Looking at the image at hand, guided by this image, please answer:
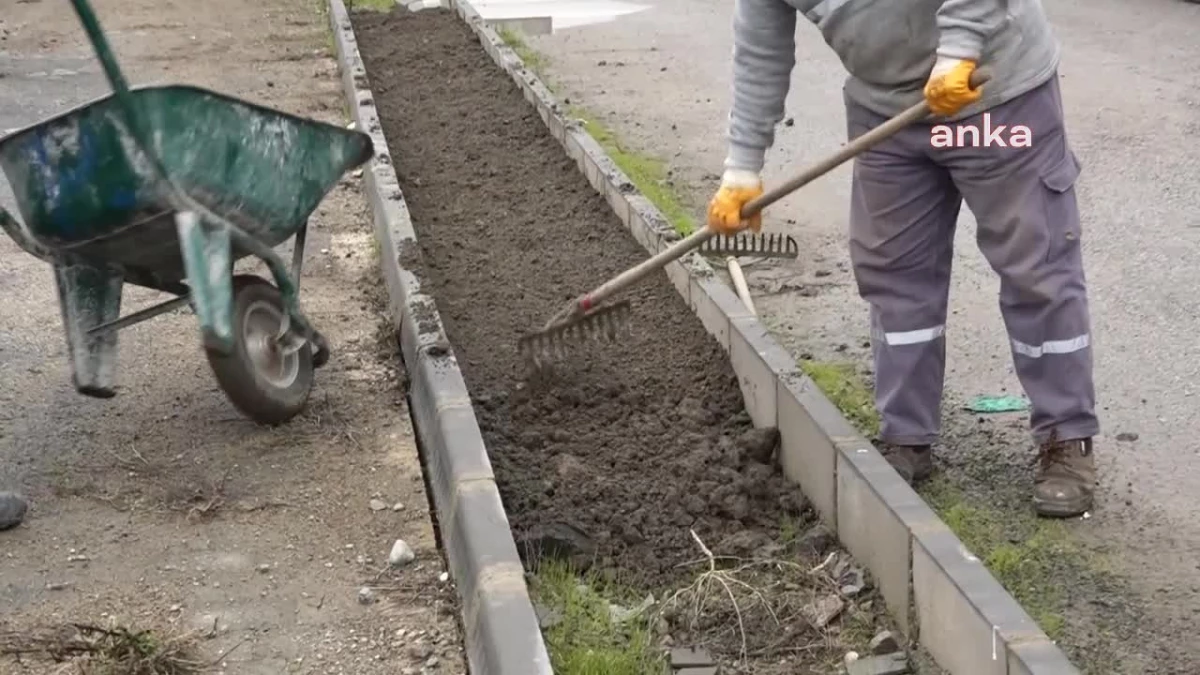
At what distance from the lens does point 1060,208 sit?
3953 mm

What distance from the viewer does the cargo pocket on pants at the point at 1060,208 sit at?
392 cm

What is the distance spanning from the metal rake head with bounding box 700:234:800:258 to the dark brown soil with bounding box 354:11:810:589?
0.95 feet

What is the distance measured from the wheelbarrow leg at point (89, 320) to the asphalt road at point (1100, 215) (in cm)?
233

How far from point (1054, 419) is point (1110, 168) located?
388 cm

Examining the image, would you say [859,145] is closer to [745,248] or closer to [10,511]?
[745,248]

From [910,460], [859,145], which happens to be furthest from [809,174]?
[910,460]

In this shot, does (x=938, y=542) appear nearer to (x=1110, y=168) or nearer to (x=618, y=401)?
(x=618, y=401)

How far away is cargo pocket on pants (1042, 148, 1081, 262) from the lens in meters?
3.92

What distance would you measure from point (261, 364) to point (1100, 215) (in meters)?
4.02

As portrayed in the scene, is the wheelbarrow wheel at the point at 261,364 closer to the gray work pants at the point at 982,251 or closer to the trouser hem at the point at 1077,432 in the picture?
the gray work pants at the point at 982,251

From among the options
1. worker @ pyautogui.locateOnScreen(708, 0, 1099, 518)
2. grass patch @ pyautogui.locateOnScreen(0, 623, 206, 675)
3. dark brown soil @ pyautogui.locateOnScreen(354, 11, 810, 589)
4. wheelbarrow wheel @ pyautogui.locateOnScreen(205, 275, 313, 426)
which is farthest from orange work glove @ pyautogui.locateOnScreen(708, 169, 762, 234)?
grass patch @ pyautogui.locateOnScreen(0, 623, 206, 675)

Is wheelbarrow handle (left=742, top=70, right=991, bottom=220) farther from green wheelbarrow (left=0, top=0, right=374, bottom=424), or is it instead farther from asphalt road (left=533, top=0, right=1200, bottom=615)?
green wheelbarrow (left=0, top=0, right=374, bottom=424)

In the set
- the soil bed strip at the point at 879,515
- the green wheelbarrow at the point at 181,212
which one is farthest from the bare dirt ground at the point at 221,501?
the soil bed strip at the point at 879,515

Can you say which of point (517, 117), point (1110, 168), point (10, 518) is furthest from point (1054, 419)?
point (517, 117)
